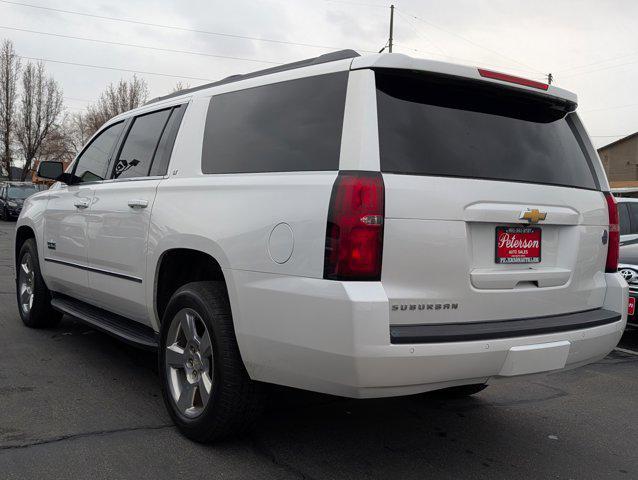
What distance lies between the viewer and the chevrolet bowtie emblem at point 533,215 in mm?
2996

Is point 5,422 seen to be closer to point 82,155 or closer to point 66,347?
point 66,347

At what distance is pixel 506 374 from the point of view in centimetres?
284

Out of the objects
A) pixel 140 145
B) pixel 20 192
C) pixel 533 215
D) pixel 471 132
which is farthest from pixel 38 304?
pixel 20 192

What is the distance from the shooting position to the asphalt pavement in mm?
3080

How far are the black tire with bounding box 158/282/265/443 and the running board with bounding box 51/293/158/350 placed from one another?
748mm

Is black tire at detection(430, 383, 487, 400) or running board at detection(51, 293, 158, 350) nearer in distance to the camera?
running board at detection(51, 293, 158, 350)

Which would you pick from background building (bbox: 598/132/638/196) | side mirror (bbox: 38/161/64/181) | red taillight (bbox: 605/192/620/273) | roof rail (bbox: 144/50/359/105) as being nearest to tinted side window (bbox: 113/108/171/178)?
roof rail (bbox: 144/50/359/105)

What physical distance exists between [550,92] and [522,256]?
0.95m

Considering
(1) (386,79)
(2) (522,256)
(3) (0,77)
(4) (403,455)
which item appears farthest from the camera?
(3) (0,77)

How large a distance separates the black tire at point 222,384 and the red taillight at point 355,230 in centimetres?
76

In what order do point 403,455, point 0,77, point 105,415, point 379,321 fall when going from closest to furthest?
point 379,321 → point 403,455 → point 105,415 → point 0,77

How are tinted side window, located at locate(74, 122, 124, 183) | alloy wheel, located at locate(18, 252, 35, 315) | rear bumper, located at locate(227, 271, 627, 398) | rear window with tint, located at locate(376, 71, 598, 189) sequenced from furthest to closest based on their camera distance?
1. alloy wheel, located at locate(18, 252, 35, 315)
2. tinted side window, located at locate(74, 122, 124, 183)
3. rear window with tint, located at locate(376, 71, 598, 189)
4. rear bumper, located at locate(227, 271, 627, 398)

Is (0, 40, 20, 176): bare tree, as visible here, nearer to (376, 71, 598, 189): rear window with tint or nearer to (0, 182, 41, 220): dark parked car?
(0, 182, 41, 220): dark parked car

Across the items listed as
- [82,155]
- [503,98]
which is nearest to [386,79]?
[503,98]
